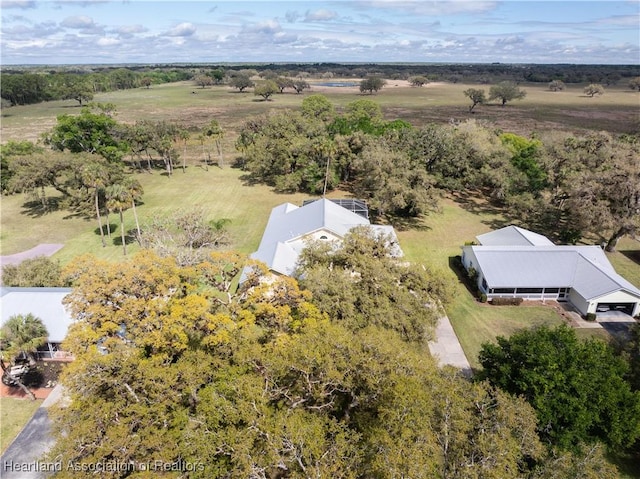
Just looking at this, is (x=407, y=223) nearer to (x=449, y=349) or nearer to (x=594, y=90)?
(x=449, y=349)

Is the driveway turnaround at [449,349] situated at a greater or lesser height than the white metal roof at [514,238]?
lesser

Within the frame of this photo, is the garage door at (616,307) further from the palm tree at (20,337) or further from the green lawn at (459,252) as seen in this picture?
the palm tree at (20,337)

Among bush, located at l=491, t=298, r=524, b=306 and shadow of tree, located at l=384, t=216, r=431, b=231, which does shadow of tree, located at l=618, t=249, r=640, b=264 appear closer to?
bush, located at l=491, t=298, r=524, b=306

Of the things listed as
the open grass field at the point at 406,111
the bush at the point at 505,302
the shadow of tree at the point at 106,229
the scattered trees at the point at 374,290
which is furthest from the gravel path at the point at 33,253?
the open grass field at the point at 406,111

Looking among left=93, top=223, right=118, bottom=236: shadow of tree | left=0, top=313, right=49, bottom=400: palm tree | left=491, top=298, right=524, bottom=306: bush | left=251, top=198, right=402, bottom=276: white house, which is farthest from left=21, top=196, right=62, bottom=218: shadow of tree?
left=491, top=298, right=524, bottom=306: bush

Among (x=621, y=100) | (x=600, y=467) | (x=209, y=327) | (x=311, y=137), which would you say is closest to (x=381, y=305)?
(x=209, y=327)
